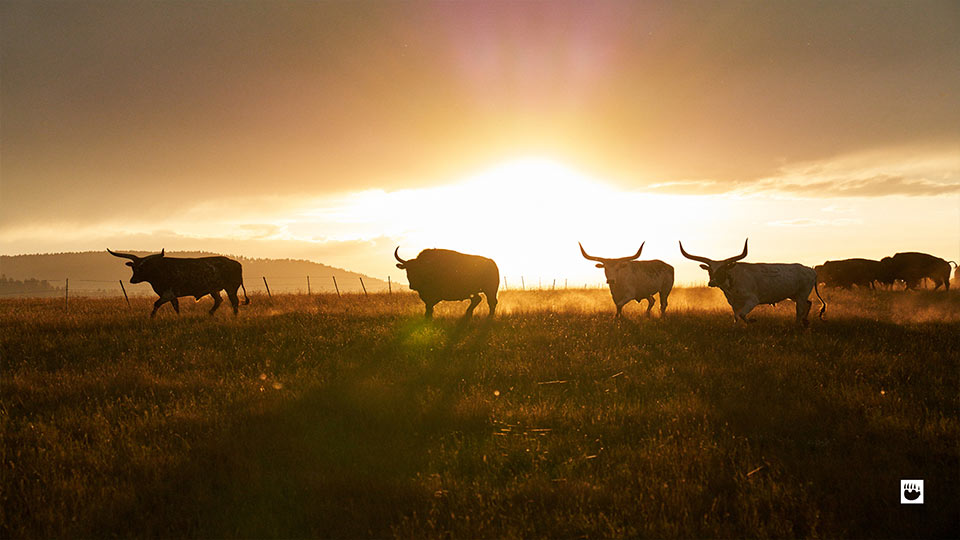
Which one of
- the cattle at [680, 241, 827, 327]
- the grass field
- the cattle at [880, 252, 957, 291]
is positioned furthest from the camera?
the cattle at [880, 252, 957, 291]

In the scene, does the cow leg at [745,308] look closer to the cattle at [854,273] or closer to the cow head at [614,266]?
the cow head at [614,266]

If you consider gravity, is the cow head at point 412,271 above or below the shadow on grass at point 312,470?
above

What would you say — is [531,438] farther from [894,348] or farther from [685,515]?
[894,348]

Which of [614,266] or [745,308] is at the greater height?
[614,266]

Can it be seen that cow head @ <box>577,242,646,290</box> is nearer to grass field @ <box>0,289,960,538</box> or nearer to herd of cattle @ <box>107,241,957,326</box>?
herd of cattle @ <box>107,241,957,326</box>

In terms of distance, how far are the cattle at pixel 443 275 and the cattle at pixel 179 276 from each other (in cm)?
614

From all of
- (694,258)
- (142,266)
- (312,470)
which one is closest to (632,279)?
(694,258)

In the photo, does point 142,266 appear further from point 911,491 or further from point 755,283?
point 911,491

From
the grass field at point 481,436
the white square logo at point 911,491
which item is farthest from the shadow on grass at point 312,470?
the white square logo at point 911,491

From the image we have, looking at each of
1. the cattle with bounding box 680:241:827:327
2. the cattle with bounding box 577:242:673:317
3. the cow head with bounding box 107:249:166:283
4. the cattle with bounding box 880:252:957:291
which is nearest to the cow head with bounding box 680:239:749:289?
the cattle with bounding box 680:241:827:327

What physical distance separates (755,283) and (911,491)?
11.1 m

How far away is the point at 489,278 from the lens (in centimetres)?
1638

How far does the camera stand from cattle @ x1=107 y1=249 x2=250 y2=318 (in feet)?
54.8

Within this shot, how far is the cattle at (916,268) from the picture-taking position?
102 ft
